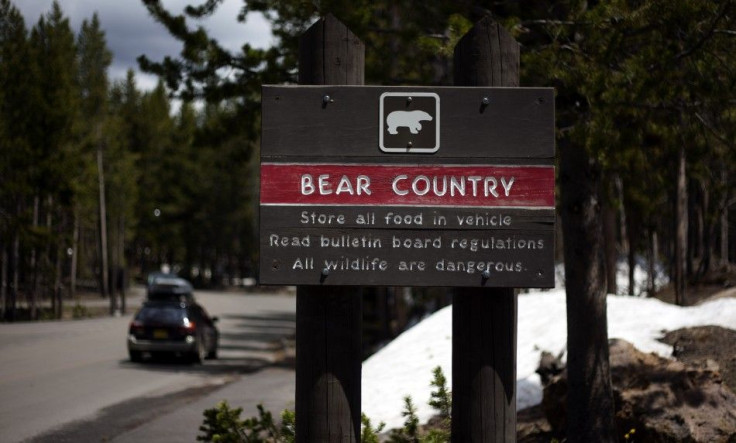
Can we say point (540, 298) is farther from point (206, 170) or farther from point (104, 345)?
point (206, 170)

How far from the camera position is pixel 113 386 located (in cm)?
1680

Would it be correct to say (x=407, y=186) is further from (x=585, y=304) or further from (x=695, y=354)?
(x=695, y=354)

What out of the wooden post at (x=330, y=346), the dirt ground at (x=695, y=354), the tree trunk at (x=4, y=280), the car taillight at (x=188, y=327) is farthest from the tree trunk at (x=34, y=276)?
the wooden post at (x=330, y=346)

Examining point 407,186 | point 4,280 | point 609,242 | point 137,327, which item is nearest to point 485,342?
point 407,186

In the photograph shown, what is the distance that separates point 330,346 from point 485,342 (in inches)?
31.1

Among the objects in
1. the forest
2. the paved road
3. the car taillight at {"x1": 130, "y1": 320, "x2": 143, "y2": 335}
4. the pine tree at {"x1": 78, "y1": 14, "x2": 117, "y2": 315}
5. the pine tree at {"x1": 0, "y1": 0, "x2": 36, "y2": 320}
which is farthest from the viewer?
the pine tree at {"x1": 78, "y1": 14, "x2": 117, "y2": 315}

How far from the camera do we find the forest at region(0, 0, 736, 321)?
25.1 feet

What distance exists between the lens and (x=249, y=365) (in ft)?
77.6

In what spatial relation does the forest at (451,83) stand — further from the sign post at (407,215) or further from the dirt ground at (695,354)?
the sign post at (407,215)

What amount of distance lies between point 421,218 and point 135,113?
86.0 meters

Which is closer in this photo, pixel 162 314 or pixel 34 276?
pixel 162 314

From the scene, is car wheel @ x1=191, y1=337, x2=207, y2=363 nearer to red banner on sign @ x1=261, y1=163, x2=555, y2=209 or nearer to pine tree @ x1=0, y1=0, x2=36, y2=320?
red banner on sign @ x1=261, y1=163, x2=555, y2=209

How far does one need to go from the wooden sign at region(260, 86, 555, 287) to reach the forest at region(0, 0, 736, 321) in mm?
2810

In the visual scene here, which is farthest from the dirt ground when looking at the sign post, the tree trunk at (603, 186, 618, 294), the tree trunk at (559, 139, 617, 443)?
→ the tree trunk at (603, 186, 618, 294)
